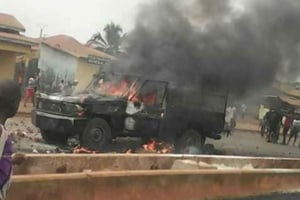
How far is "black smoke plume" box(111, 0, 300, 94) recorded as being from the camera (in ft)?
46.7

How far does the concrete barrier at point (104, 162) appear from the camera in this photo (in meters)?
5.96

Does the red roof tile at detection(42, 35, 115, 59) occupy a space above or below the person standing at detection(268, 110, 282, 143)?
above

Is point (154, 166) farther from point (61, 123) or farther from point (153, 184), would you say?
point (61, 123)

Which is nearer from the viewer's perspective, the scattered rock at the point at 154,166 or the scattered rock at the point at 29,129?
the scattered rock at the point at 154,166

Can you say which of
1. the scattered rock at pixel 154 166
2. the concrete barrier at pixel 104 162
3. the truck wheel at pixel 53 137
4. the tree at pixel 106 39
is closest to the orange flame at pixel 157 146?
the truck wheel at pixel 53 137

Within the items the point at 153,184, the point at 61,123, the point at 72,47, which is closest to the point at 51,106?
the point at 61,123

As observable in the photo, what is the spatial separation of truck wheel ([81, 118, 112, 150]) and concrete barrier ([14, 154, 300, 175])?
4.25 m

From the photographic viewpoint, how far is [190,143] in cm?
1370

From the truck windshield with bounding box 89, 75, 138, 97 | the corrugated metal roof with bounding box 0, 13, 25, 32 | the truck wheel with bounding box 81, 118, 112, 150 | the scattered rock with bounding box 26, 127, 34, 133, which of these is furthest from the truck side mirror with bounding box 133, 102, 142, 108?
the corrugated metal roof with bounding box 0, 13, 25, 32

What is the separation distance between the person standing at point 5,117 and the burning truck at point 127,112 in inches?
351

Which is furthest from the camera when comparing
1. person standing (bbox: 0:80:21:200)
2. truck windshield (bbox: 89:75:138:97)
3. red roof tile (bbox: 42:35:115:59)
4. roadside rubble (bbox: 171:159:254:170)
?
red roof tile (bbox: 42:35:115:59)

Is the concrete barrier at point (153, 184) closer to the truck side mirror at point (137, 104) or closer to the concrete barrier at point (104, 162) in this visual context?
the concrete barrier at point (104, 162)

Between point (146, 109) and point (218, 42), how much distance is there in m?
3.72

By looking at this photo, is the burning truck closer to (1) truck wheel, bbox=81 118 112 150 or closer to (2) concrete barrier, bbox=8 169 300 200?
(1) truck wheel, bbox=81 118 112 150
